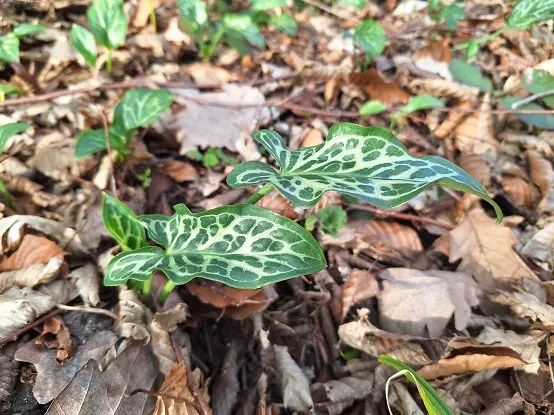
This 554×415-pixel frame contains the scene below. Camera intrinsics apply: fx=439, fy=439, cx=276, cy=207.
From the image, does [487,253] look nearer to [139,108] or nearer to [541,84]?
[541,84]

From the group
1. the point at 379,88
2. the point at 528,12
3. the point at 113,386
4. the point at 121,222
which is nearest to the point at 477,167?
the point at 379,88

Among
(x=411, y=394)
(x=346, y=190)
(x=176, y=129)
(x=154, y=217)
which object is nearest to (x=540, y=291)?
(x=411, y=394)

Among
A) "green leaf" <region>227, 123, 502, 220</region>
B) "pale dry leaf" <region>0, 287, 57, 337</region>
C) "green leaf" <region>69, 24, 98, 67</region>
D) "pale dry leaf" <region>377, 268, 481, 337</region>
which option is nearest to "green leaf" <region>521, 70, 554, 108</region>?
"pale dry leaf" <region>377, 268, 481, 337</region>

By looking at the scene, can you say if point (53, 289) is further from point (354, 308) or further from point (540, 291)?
point (540, 291)

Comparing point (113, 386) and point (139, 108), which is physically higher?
point (139, 108)

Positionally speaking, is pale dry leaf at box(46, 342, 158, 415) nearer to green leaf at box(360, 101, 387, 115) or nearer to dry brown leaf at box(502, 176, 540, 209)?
green leaf at box(360, 101, 387, 115)
